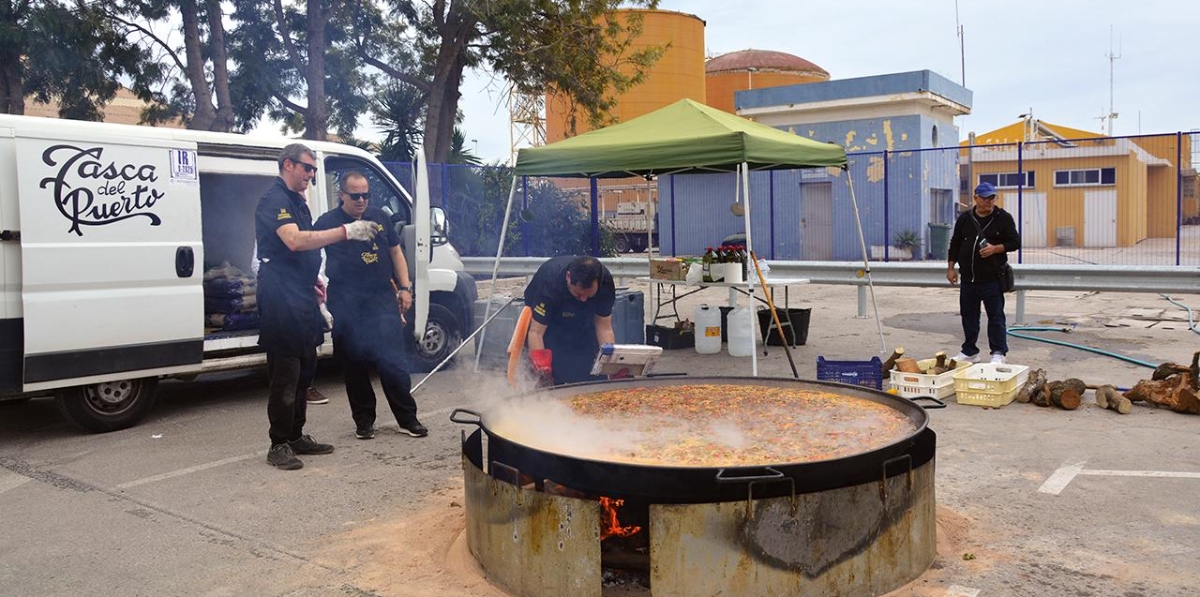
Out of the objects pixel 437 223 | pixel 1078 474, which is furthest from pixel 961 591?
pixel 437 223

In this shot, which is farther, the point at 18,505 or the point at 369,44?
Answer: the point at 369,44

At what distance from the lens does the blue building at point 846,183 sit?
81.8 ft

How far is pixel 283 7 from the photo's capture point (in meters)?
20.4

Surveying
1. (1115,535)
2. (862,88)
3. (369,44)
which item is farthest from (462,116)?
(1115,535)

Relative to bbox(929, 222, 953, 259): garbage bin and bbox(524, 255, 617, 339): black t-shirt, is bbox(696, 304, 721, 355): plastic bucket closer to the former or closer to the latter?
bbox(524, 255, 617, 339): black t-shirt

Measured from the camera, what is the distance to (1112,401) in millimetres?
7051

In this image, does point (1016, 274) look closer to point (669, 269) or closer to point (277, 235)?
point (669, 269)

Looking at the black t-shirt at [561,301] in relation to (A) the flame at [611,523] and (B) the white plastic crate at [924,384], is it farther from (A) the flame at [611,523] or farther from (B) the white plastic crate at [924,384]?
(B) the white plastic crate at [924,384]

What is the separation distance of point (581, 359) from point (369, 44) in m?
18.0

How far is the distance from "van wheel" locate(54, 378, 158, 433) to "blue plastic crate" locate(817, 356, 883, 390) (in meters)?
5.52

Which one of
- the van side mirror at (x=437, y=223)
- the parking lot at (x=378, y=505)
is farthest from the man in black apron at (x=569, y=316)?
the van side mirror at (x=437, y=223)

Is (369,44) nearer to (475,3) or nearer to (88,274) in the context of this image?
(475,3)

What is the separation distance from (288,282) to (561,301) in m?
1.79

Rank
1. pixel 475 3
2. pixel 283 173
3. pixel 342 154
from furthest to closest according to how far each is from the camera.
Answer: pixel 475 3 < pixel 342 154 < pixel 283 173
